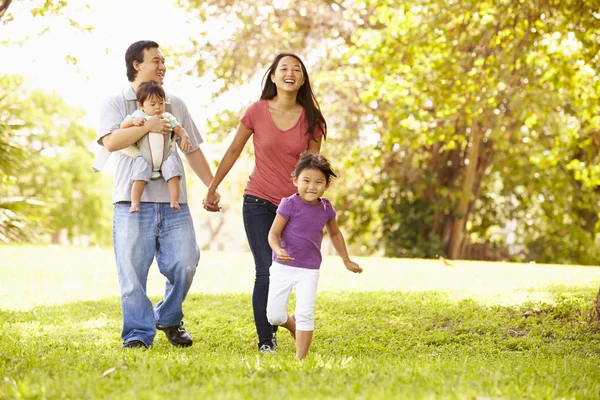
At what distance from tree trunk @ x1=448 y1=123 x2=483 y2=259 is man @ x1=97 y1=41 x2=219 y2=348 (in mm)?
14219

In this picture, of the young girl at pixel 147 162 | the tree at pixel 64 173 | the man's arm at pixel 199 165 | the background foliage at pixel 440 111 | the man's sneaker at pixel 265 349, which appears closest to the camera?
the man's sneaker at pixel 265 349

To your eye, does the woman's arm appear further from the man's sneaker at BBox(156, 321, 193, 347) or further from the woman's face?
the man's sneaker at BBox(156, 321, 193, 347)

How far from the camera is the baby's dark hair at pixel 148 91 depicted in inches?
227

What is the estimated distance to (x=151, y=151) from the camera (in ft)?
19.2

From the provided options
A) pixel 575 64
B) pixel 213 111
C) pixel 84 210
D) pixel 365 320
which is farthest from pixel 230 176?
pixel 365 320

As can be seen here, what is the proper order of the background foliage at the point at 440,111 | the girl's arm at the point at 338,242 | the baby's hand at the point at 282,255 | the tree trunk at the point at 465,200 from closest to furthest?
the baby's hand at the point at 282,255 → the girl's arm at the point at 338,242 → the background foliage at the point at 440,111 → the tree trunk at the point at 465,200

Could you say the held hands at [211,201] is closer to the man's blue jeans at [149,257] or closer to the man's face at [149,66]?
the man's blue jeans at [149,257]

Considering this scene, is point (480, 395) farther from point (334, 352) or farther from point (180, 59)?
point (180, 59)

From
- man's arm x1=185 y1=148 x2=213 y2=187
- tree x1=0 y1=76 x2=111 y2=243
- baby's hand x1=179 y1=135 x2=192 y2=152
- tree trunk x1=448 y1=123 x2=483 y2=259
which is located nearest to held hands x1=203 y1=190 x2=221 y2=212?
man's arm x1=185 y1=148 x2=213 y2=187

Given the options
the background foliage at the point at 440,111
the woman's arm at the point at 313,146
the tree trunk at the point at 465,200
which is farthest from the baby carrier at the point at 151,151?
the tree trunk at the point at 465,200

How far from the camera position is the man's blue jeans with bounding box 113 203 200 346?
589 centimetres

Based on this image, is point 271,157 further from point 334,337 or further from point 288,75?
point 334,337

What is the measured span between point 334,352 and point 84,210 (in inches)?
1500

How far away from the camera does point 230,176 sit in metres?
36.1
